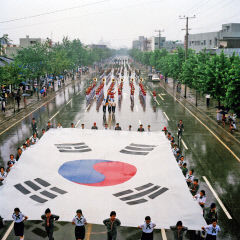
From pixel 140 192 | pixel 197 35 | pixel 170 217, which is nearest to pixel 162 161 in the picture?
pixel 140 192

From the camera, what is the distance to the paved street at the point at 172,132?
1291 centimetres

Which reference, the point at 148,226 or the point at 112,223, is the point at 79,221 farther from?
the point at 148,226

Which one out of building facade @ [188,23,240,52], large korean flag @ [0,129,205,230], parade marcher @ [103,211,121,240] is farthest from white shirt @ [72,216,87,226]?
building facade @ [188,23,240,52]

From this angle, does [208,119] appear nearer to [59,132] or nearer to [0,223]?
[59,132]

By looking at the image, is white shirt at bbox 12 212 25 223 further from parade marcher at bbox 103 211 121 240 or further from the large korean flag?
parade marcher at bbox 103 211 121 240

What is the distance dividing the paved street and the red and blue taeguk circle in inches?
80.8

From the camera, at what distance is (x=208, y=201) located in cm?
1555

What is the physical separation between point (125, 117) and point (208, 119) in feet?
32.9

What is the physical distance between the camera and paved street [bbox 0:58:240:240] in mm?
12914

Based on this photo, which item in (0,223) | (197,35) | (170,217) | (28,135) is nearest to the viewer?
(170,217)

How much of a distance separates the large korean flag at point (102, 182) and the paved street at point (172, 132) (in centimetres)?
182

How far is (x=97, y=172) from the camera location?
46.7ft

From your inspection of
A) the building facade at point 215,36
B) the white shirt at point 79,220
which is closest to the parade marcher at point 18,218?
the white shirt at point 79,220

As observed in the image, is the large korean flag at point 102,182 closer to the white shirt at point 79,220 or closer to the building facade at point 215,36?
the white shirt at point 79,220
